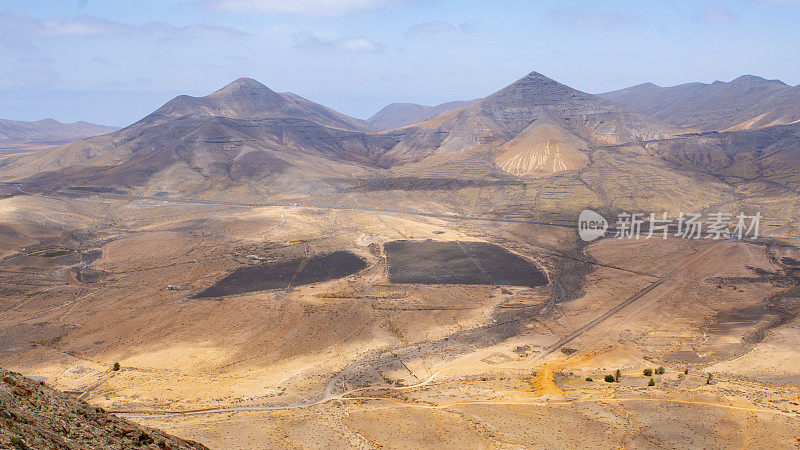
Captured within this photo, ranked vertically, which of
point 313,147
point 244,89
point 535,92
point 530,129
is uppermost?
point 244,89

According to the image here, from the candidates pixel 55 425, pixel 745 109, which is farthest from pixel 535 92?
pixel 55 425

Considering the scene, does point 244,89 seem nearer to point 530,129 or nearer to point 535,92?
point 535,92

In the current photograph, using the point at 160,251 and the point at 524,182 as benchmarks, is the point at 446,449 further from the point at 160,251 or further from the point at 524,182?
the point at 524,182

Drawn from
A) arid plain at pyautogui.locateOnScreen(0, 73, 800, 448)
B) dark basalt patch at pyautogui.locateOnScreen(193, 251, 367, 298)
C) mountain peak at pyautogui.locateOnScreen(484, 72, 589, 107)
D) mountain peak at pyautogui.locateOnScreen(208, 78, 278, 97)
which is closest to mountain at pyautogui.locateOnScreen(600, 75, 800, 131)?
arid plain at pyautogui.locateOnScreen(0, 73, 800, 448)

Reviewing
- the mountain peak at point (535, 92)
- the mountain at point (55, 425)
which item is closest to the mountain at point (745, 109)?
the mountain peak at point (535, 92)

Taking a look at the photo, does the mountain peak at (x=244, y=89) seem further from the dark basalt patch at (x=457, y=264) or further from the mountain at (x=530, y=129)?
the dark basalt patch at (x=457, y=264)

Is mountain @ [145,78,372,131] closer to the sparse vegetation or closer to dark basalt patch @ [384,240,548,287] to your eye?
the sparse vegetation
